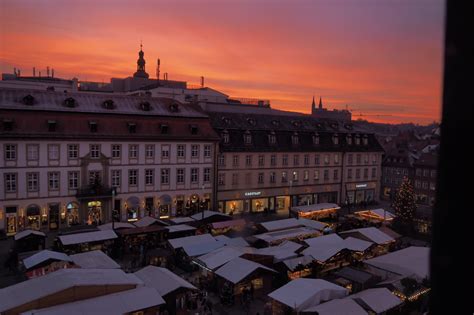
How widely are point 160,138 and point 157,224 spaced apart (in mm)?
9456

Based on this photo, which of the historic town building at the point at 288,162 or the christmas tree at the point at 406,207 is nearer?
the christmas tree at the point at 406,207

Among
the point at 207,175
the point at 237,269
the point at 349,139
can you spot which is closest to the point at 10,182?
the point at 207,175

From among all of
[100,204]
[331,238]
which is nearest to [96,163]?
[100,204]

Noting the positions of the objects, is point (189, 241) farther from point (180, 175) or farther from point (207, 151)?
point (207, 151)

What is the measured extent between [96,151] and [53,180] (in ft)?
12.9

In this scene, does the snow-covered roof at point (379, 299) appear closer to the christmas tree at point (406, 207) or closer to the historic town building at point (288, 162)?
the christmas tree at point (406, 207)

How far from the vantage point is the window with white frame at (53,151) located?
31.5m

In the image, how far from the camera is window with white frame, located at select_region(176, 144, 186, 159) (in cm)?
3706

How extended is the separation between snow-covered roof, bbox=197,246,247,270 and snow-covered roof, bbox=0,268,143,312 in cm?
511

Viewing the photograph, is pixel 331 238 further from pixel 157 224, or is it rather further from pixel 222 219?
pixel 157 224

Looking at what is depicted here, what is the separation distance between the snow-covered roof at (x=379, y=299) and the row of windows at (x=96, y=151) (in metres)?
23.0

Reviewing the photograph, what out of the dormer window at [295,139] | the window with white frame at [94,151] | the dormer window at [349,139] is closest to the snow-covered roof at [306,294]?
the window with white frame at [94,151]

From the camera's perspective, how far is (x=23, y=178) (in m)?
30.7

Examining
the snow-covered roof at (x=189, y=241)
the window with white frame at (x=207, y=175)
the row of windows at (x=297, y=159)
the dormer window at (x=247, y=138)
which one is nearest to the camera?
the snow-covered roof at (x=189, y=241)
